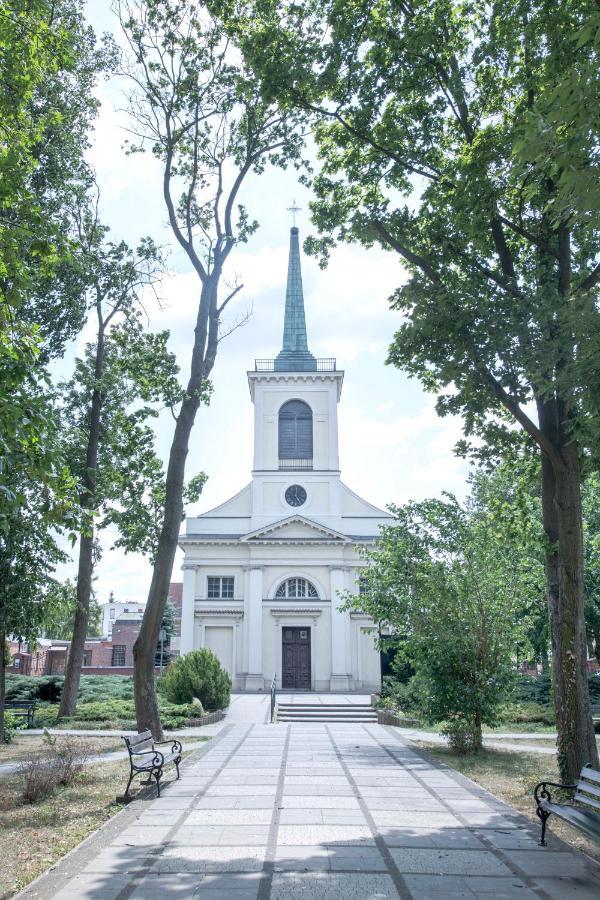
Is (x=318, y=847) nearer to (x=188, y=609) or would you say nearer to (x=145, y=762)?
(x=145, y=762)

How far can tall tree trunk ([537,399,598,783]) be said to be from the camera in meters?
9.58

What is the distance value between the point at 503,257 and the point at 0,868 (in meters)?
10.1

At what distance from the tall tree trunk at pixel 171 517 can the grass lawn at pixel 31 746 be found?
1.97 m

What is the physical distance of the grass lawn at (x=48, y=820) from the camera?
6.44m

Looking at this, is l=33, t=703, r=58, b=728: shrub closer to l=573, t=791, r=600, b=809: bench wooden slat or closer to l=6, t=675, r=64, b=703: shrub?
l=6, t=675, r=64, b=703: shrub

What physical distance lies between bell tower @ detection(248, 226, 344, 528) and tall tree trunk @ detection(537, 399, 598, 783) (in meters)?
27.2

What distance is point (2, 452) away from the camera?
255 inches

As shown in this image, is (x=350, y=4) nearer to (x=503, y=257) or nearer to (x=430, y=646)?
(x=503, y=257)

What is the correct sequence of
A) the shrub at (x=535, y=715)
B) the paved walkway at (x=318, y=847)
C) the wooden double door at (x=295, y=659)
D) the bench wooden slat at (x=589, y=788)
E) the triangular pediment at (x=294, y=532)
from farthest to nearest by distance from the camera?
1. the triangular pediment at (x=294, y=532)
2. the wooden double door at (x=295, y=659)
3. the shrub at (x=535, y=715)
4. the bench wooden slat at (x=589, y=788)
5. the paved walkway at (x=318, y=847)

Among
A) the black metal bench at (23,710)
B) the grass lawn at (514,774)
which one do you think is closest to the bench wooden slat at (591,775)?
the grass lawn at (514,774)

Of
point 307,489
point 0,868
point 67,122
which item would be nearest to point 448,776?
point 0,868

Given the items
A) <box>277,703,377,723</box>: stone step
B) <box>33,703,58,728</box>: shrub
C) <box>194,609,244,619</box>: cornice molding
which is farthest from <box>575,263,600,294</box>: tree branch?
<box>194,609,244,619</box>: cornice molding

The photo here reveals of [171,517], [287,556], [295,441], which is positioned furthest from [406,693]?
[295,441]

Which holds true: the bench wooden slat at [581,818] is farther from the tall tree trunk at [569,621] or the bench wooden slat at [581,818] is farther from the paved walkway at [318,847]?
the tall tree trunk at [569,621]
